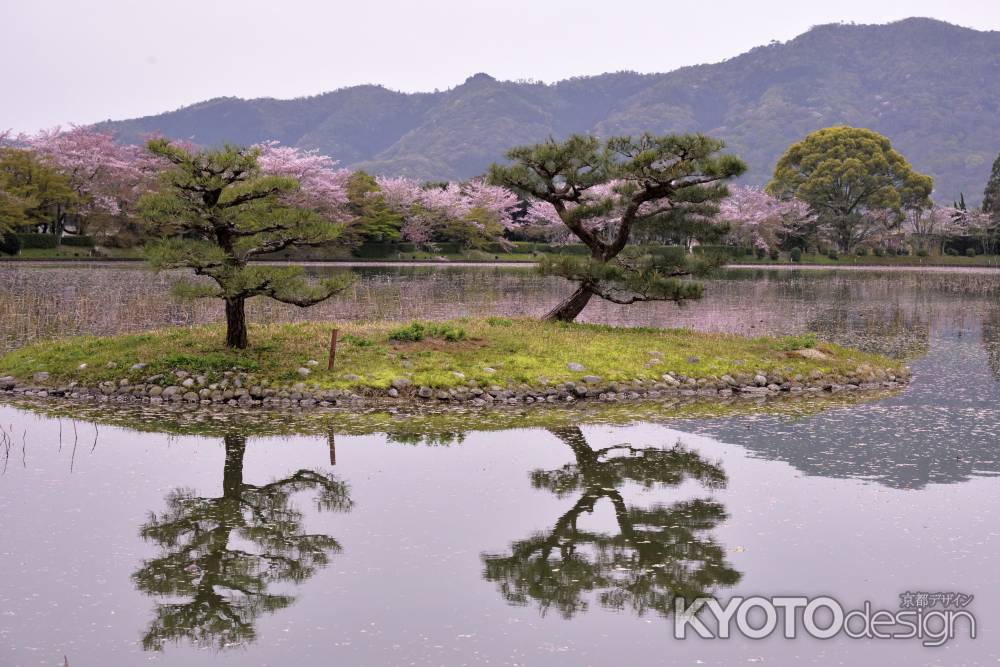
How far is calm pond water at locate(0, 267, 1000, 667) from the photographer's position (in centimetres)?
834

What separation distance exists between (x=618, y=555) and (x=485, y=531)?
1649 mm

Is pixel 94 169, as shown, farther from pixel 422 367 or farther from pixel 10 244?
pixel 422 367

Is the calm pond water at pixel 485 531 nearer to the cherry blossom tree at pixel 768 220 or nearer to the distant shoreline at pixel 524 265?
the distant shoreline at pixel 524 265

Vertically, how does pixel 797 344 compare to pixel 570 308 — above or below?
below

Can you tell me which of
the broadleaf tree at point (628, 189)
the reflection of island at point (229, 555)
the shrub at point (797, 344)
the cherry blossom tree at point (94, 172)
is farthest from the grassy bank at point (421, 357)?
the cherry blossom tree at point (94, 172)

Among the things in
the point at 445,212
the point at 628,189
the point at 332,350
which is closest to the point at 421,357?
the point at 332,350

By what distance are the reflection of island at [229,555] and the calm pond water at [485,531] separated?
0.14ft

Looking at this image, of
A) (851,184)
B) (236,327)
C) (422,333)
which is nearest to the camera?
(236,327)

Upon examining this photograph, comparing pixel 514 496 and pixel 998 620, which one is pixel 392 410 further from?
pixel 998 620

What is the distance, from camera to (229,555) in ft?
34.4

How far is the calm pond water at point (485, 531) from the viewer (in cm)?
834

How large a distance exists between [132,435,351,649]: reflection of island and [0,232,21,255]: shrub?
193 feet

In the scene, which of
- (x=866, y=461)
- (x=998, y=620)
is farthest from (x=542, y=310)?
(x=998, y=620)

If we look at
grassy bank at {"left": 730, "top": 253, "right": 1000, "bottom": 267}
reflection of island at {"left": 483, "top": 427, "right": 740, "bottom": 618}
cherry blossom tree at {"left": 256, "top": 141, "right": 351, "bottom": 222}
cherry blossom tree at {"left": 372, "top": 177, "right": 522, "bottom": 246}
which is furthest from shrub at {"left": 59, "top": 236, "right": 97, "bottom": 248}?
reflection of island at {"left": 483, "top": 427, "right": 740, "bottom": 618}
